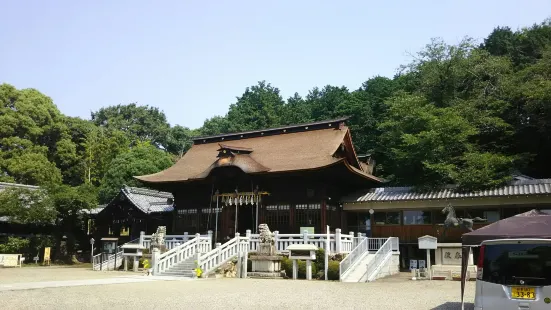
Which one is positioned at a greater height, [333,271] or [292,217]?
[292,217]

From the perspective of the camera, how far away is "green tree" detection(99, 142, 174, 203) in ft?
137

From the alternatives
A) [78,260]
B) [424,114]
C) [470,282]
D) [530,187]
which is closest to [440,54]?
[424,114]

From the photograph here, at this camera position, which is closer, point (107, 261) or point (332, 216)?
point (332, 216)

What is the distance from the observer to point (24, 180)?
43.0m

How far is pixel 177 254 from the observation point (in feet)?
70.9

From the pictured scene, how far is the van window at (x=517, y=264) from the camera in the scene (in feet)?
23.0

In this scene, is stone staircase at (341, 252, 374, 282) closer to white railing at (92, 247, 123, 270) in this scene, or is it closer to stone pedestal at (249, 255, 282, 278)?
Answer: stone pedestal at (249, 255, 282, 278)

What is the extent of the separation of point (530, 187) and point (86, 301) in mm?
19714

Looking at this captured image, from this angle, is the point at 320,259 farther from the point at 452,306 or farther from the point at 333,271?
the point at 452,306

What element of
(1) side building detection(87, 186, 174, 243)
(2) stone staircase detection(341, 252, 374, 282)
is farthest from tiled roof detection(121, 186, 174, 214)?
(2) stone staircase detection(341, 252, 374, 282)

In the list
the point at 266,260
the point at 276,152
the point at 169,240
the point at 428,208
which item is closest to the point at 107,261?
the point at 169,240

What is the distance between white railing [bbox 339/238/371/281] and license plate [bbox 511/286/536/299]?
11.5 metres

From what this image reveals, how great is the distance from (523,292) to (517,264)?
420mm

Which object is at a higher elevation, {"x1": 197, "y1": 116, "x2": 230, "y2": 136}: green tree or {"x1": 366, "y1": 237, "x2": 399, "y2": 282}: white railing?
{"x1": 197, "y1": 116, "x2": 230, "y2": 136}: green tree
